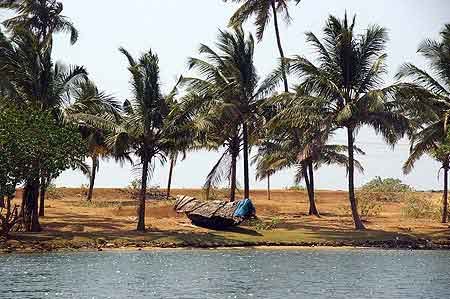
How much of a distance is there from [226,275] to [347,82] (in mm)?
17720

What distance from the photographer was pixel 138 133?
3247cm

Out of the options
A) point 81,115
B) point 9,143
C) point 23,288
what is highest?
point 81,115

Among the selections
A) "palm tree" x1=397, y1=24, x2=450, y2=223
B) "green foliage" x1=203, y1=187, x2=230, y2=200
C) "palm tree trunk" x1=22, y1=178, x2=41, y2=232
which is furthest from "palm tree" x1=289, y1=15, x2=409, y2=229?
"green foliage" x1=203, y1=187, x2=230, y2=200

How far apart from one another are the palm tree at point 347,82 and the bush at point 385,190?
94.9 ft

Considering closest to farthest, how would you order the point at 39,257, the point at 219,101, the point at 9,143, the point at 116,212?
the point at 39,257, the point at 9,143, the point at 219,101, the point at 116,212

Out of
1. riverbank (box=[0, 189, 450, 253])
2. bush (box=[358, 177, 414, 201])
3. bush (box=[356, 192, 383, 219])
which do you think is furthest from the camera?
bush (box=[358, 177, 414, 201])

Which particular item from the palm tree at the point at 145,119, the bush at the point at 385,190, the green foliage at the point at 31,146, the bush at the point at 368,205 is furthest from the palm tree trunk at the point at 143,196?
the bush at the point at 385,190

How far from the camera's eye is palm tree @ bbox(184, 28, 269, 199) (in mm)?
36375

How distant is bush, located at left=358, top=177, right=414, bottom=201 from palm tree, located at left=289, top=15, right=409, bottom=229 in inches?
1138

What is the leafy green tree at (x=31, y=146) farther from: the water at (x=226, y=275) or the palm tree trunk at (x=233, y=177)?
the palm tree trunk at (x=233, y=177)

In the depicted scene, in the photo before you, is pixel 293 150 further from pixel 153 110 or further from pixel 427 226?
pixel 153 110

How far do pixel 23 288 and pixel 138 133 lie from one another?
16.3m

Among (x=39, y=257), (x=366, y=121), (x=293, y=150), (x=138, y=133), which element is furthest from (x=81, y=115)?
(x=293, y=150)

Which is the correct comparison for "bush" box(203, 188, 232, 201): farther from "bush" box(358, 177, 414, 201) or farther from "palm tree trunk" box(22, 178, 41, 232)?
"palm tree trunk" box(22, 178, 41, 232)
